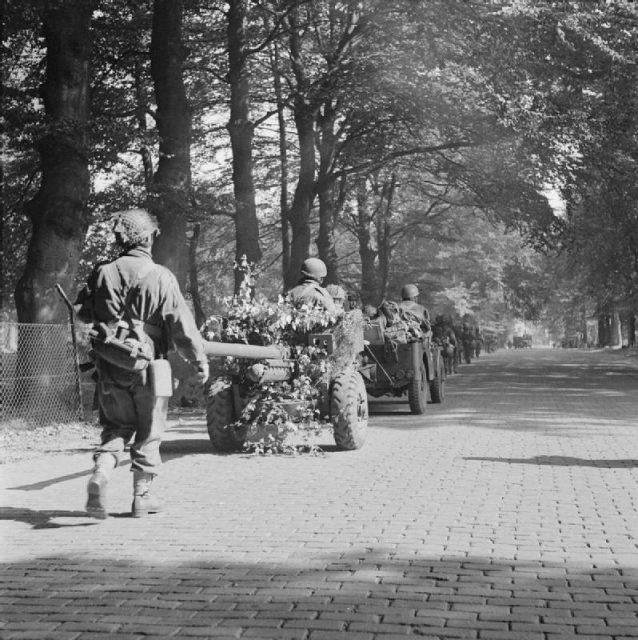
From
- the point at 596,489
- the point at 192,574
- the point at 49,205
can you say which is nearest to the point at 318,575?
the point at 192,574

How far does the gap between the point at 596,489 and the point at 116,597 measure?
4.54 m

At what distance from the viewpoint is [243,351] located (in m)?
9.45

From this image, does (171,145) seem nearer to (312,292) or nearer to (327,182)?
(327,182)

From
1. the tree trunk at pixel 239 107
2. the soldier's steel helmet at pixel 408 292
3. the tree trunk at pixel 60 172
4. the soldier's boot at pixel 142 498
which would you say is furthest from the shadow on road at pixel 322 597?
the tree trunk at pixel 239 107

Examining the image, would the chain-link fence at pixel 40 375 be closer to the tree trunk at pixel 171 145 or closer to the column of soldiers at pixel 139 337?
the tree trunk at pixel 171 145

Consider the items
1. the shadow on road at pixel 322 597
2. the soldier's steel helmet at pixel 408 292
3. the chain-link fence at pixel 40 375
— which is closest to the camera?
the shadow on road at pixel 322 597

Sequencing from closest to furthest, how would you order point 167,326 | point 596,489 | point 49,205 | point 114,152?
point 167,326
point 596,489
point 49,205
point 114,152

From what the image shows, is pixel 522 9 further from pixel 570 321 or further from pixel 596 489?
pixel 570 321

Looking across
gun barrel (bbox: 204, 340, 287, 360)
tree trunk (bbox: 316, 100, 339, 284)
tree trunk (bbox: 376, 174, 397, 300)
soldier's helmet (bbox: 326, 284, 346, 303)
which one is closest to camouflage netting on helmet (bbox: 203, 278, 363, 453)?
gun barrel (bbox: 204, 340, 287, 360)

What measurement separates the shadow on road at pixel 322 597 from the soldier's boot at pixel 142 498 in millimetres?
1195

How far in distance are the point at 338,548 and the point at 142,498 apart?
1746 mm

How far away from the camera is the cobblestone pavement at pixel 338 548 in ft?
14.3

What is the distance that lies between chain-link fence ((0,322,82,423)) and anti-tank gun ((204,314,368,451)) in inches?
163

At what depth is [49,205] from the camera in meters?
15.5
